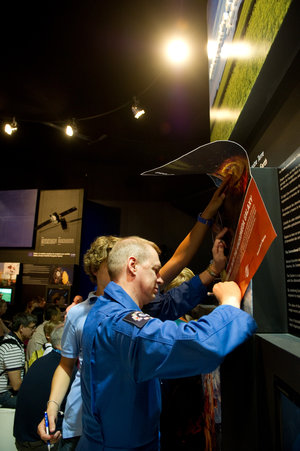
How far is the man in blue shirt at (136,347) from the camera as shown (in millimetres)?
825

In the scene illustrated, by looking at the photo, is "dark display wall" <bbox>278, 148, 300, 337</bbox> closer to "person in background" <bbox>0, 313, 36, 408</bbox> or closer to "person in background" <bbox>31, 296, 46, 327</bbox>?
"person in background" <bbox>0, 313, 36, 408</bbox>

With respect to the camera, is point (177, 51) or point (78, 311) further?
point (177, 51)

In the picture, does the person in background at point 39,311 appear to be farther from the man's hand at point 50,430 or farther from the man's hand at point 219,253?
the man's hand at point 219,253

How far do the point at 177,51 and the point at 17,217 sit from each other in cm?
554

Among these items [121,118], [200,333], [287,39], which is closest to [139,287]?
[200,333]

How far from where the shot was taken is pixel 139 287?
128 cm

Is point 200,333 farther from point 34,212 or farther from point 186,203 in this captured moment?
point 34,212

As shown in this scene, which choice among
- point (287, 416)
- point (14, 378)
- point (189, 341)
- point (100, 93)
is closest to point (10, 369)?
point (14, 378)

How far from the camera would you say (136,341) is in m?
0.89

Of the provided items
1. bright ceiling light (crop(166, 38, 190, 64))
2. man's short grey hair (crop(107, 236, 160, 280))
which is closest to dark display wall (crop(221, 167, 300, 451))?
man's short grey hair (crop(107, 236, 160, 280))

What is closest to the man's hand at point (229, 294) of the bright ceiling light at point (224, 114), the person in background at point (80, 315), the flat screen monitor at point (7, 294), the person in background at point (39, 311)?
the person in background at point (80, 315)

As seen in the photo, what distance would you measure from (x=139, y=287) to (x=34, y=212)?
6.52 m

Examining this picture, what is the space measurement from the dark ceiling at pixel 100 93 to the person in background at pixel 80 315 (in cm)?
287

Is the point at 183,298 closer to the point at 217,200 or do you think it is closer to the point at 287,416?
the point at 217,200
